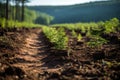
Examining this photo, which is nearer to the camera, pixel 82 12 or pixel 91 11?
pixel 91 11

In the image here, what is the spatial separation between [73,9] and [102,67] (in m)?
104

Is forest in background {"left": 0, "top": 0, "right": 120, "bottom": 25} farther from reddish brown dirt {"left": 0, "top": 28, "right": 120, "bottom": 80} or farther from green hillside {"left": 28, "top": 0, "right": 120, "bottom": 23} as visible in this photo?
reddish brown dirt {"left": 0, "top": 28, "right": 120, "bottom": 80}

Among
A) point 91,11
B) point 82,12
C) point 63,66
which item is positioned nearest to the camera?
point 63,66

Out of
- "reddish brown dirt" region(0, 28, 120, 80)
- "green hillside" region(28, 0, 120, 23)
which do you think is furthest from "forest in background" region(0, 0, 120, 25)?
"reddish brown dirt" region(0, 28, 120, 80)

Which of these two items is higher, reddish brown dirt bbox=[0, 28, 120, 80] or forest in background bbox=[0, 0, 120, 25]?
forest in background bbox=[0, 0, 120, 25]

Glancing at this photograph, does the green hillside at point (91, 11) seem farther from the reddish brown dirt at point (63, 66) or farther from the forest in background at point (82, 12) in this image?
the reddish brown dirt at point (63, 66)

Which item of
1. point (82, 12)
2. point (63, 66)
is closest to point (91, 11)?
point (82, 12)

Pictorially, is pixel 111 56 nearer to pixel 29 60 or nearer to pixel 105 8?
pixel 29 60

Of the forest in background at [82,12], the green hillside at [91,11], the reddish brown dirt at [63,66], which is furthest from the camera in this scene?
the green hillside at [91,11]

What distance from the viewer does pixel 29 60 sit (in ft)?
32.4

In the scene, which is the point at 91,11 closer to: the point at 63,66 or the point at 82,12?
the point at 82,12

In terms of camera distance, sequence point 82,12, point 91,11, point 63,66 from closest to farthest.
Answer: point 63,66 < point 91,11 < point 82,12

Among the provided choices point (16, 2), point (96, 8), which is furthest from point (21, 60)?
point (96, 8)

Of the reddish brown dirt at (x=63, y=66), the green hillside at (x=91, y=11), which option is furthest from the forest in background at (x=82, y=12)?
the reddish brown dirt at (x=63, y=66)
